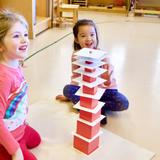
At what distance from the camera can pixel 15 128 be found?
1135mm

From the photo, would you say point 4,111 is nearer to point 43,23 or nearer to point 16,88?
point 16,88

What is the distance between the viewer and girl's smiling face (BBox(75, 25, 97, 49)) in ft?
4.89

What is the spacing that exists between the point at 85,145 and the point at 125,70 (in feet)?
3.48

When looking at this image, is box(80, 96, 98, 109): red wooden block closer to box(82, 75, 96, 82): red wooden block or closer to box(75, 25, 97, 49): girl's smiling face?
box(82, 75, 96, 82): red wooden block

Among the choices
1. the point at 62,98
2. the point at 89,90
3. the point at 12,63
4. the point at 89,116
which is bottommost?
the point at 62,98

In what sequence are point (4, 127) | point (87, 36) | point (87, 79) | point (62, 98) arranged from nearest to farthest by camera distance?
point (4, 127) → point (87, 79) → point (87, 36) → point (62, 98)

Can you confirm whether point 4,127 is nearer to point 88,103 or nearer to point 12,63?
point 12,63

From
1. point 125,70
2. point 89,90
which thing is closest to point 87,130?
point 89,90

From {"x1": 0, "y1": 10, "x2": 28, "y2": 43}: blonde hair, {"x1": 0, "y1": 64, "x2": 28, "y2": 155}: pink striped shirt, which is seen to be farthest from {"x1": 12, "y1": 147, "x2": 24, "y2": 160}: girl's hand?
{"x1": 0, "y1": 10, "x2": 28, "y2": 43}: blonde hair

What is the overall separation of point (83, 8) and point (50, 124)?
3.18 m

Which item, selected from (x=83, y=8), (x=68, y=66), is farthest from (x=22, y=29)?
(x=83, y=8)

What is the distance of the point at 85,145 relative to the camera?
4.12 feet

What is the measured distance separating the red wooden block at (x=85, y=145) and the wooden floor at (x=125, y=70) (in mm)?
193

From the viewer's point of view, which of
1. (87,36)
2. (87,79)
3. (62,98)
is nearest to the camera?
(87,79)
